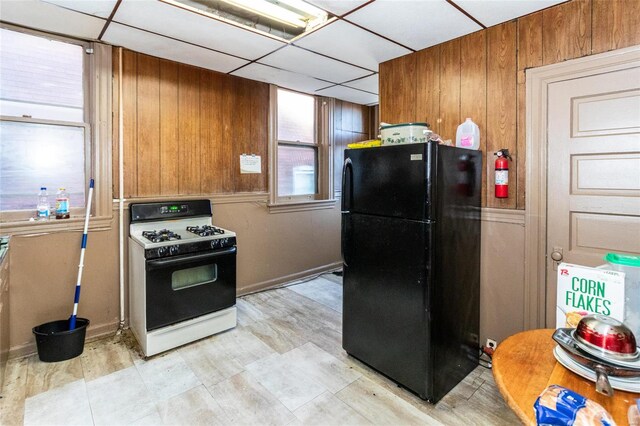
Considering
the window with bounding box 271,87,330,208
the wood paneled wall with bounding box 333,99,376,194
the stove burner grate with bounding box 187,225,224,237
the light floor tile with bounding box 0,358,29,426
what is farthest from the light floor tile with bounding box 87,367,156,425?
the wood paneled wall with bounding box 333,99,376,194

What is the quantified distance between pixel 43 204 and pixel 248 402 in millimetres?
2146

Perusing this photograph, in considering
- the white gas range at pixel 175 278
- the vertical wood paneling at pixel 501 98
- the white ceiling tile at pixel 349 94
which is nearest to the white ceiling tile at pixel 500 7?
the vertical wood paneling at pixel 501 98

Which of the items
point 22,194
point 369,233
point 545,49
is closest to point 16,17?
point 22,194

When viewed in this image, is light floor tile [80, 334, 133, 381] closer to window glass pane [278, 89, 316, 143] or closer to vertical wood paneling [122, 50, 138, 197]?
vertical wood paneling [122, 50, 138, 197]

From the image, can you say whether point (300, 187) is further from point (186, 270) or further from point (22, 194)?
point (22, 194)

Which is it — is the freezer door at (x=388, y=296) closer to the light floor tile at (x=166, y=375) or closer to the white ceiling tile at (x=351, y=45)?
the light floor tile at (x=166, y=375)

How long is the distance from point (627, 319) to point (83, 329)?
3.20 meters

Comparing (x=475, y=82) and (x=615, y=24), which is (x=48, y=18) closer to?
(x=475, y=82)

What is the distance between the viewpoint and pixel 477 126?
2520mm

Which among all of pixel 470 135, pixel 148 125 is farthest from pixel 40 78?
→ pixel 470 135

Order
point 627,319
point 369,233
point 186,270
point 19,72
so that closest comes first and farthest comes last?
point 627,319, point 369,233, point 19,72, point 186,270

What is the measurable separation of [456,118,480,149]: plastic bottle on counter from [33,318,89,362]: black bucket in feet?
10.4

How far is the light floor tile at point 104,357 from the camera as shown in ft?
7.83

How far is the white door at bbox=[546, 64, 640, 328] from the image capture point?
192 cm
